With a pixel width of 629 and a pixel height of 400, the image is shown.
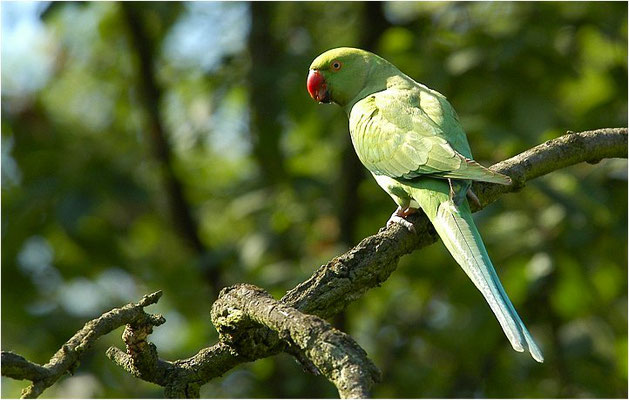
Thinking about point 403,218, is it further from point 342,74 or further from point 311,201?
point 311,201

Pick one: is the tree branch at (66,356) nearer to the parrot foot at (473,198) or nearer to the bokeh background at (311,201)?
the parrot foot at (473,198)

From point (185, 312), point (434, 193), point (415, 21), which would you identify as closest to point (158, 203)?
point (185, 312)

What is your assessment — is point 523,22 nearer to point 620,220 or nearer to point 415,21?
point 415,21

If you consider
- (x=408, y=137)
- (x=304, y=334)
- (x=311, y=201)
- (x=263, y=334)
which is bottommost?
(x=304, y=334)

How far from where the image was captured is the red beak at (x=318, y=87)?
16.6 ft

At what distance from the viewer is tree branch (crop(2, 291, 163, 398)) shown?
1958mm

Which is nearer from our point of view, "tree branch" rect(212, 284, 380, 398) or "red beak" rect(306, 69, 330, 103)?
"tree branch" rect(212, 284, 380, 398)

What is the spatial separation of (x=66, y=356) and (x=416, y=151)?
83.4 inches

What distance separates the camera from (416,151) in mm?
3803

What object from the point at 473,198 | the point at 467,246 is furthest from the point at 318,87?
the point at 467,246

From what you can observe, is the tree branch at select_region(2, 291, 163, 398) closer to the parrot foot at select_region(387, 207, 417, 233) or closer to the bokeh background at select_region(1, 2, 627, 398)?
the parrot foot at select_region(387, 207, 417, 233)

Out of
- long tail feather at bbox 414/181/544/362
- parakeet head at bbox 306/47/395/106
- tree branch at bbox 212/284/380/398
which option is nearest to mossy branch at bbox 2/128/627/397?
tree branch at bbox 212/284/380/398

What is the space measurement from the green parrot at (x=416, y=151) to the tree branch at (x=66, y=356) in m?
1.14

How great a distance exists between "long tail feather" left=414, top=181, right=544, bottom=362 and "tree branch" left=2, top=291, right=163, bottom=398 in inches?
48.0
